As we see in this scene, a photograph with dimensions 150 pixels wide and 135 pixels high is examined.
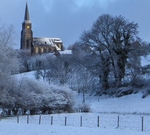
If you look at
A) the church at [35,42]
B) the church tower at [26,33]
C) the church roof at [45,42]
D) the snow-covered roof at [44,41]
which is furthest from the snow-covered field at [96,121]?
the church tower at [26,33]

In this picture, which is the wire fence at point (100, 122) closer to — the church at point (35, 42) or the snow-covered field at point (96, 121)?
the snow-covered field at point (96, 121)

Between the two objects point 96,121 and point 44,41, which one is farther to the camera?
point 44,41

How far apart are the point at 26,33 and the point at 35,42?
14121 millimetres

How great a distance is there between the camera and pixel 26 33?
17300 centimetres

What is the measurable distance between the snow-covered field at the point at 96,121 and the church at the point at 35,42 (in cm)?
10503

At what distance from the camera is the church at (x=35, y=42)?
159250 millimetres

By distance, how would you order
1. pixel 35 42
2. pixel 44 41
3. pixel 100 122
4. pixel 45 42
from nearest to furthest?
pixel 100 122 < pixel 35 42 < pixel 45 42 < pixel 44 41

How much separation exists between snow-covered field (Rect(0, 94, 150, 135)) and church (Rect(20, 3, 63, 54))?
105029 mm

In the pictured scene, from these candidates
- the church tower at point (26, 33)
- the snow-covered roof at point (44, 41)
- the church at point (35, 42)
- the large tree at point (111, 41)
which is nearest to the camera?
the large tree at point (111, 41)

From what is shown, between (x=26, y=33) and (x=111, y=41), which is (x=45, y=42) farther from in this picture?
(x=111, y=41)

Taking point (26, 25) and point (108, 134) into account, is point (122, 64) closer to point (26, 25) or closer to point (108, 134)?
point (108, 134)

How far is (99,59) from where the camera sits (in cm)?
5703

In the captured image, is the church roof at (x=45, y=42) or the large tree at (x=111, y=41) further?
the church roof at (x=45, y=42)

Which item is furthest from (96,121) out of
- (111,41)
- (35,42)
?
(35,42)
